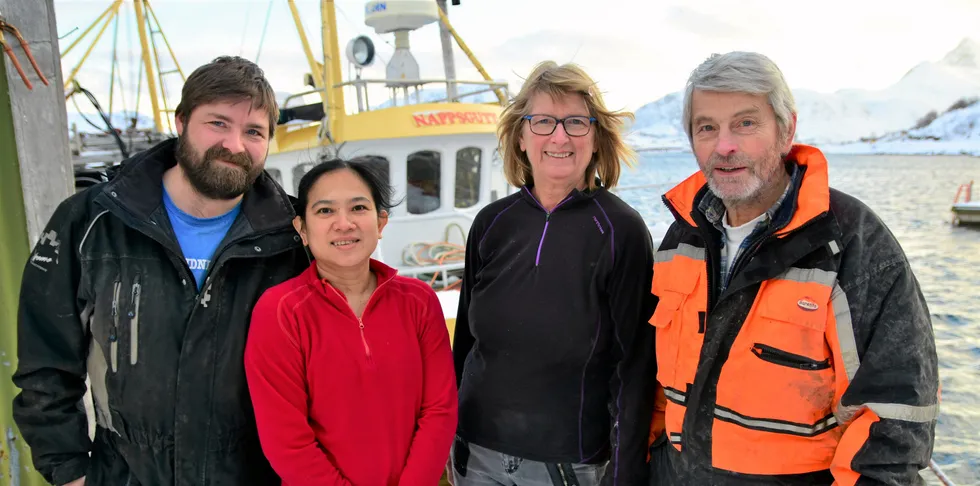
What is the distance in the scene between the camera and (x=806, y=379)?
160 centimetres

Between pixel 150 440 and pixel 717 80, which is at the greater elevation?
pixel 717 80

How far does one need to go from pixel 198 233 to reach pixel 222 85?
491 millimetres

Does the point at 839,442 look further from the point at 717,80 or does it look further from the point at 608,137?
the point at 608,137

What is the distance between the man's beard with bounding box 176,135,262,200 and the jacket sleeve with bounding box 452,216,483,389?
87 cm

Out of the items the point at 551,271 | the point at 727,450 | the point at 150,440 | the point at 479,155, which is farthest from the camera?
the point at 479,155

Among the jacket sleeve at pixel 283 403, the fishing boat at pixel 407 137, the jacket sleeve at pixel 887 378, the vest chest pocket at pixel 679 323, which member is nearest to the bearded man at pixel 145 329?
the jacket sleeve at pixel 283 403

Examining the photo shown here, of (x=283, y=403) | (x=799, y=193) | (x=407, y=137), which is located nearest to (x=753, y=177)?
(x=799, y=193)

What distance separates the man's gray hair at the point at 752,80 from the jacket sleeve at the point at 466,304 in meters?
1.02

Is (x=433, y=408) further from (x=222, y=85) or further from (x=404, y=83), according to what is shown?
(x=404, y=83)

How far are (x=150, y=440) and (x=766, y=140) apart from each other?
2.06 m

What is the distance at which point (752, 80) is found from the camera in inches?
68.8

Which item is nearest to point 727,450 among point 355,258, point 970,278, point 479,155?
point 355,258

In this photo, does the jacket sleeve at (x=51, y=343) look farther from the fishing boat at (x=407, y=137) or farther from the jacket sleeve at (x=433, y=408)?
the fishing boat at (x=407, y=137)

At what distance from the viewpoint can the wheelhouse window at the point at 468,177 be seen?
839 centimetres
